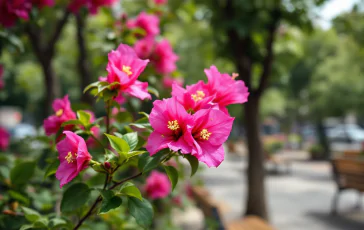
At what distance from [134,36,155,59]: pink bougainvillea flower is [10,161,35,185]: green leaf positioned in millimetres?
1283

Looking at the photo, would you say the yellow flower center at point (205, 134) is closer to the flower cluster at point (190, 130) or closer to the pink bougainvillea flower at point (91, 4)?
the flower cluster at point (190, 130)

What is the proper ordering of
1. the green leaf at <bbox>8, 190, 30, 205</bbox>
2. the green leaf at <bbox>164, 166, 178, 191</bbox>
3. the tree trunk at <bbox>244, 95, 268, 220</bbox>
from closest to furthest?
the green leaf at <bbox>164, 166, 178, 191</bbox>
the green leaf at <bbox>8, 190, 30, 205</bbox>
the tree trunk at <bbox>244, 95, 268, 220</bbox>

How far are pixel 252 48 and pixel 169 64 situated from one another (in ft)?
8.77

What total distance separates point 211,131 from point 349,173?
244 inches

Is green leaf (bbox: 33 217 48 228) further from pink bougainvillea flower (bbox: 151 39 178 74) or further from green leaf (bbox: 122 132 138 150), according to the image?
pink bougainvillea flower (bbox: 151 39 178 74)

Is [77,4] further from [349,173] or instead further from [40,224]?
[349,173]

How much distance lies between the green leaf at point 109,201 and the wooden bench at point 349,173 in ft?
20.0

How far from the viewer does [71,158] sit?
→ 0.93 meters

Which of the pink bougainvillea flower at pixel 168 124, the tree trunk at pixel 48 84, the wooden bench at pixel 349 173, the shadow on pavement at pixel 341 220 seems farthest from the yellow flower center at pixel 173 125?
the wooden bench at pixel 349 173

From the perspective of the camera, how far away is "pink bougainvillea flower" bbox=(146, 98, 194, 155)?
904 millimetres

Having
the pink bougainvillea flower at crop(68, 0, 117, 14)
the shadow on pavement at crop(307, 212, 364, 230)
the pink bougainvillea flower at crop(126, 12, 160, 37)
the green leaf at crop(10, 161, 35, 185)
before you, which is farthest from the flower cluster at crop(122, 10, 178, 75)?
the shadow on pavement at crop(307, 212, 364, 230)

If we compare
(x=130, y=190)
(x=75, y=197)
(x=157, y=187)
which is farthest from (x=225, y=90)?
(x=157, y=187)

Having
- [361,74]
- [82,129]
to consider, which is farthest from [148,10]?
[361,74]

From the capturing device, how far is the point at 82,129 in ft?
4.11
